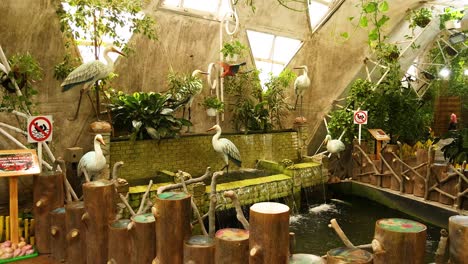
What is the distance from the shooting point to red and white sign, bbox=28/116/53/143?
3.94 meters

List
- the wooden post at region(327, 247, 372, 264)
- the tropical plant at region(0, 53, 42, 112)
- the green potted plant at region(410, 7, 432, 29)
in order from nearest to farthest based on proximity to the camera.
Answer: the wooden post at region(327, 247, 372, 264), the tropical plant at region(0, 53, 42, 112), the green potted plant at region(410, 7, 432, 29)

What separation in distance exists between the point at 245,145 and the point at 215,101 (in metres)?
1.17

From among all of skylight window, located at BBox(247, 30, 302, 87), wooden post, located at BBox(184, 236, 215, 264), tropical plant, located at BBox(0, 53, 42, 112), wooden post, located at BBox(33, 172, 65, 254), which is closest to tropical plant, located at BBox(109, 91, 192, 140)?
tropical plant, located at BBox(0, 53, 42, 112)

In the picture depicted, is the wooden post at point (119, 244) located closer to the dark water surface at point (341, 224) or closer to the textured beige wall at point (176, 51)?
the dark water surface at point (341, 224)

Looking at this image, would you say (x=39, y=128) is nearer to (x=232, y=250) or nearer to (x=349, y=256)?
(x=232, y=250)

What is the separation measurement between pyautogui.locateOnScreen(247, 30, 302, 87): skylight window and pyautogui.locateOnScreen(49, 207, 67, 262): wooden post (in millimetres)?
5818

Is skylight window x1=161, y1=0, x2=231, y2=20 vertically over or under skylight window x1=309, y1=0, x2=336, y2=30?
under

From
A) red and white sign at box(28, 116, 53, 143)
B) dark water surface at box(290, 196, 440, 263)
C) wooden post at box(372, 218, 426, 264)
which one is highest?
red and white sign at box(28, 116, 53, 143)

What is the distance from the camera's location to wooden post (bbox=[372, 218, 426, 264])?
78.2 inches

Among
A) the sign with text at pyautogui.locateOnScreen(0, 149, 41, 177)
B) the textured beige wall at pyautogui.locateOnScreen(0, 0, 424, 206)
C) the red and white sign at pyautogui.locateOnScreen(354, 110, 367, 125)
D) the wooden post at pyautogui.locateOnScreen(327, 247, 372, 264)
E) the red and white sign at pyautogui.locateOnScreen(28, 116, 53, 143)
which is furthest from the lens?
the red and white sign at pyautogui.locateOnScreen(354, 110, 367, 125)

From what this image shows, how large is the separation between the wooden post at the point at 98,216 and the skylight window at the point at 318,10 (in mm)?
7427

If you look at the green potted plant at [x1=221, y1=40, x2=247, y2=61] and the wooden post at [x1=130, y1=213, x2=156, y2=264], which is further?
the green potted plant at [x1=221, y1=40, x2=247, y2=61]

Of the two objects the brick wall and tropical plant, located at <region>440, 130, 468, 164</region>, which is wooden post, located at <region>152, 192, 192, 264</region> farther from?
tropical plant, located at <region>440, 130, 468, 164</region>

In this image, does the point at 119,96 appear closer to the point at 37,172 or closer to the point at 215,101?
the point at 215,101
